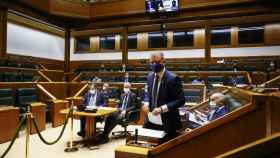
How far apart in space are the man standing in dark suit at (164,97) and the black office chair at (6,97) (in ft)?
13.6

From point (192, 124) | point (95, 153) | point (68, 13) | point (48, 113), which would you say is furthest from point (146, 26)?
point (192, 124)

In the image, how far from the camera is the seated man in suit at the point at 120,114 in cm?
475

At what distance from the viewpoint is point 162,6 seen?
29.4 feet

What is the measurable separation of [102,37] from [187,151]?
438 inches

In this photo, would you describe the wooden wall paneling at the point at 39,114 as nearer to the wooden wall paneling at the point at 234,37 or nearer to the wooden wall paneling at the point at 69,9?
the wooden wall paneling at the point at 69,9

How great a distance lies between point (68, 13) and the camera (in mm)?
9523

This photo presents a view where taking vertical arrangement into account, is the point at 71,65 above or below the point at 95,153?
above

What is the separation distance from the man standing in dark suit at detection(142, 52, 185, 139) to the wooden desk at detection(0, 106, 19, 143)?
335 cm

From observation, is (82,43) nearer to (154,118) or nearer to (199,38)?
(199,38)

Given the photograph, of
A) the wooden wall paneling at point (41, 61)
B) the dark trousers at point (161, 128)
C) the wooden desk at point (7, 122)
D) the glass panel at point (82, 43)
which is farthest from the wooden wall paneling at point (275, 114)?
the glass panel at point (82, 43)

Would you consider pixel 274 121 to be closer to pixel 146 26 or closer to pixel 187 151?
pixel 187 151

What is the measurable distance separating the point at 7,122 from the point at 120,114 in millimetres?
2169

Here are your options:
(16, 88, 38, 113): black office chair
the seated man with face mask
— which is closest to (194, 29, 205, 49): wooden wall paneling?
(16, 88, 38, 113): black office chair

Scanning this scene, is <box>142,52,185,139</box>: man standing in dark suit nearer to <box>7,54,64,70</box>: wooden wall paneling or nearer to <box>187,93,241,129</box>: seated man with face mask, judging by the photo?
<box>187,93,241,129</box>: seated man with face mask
